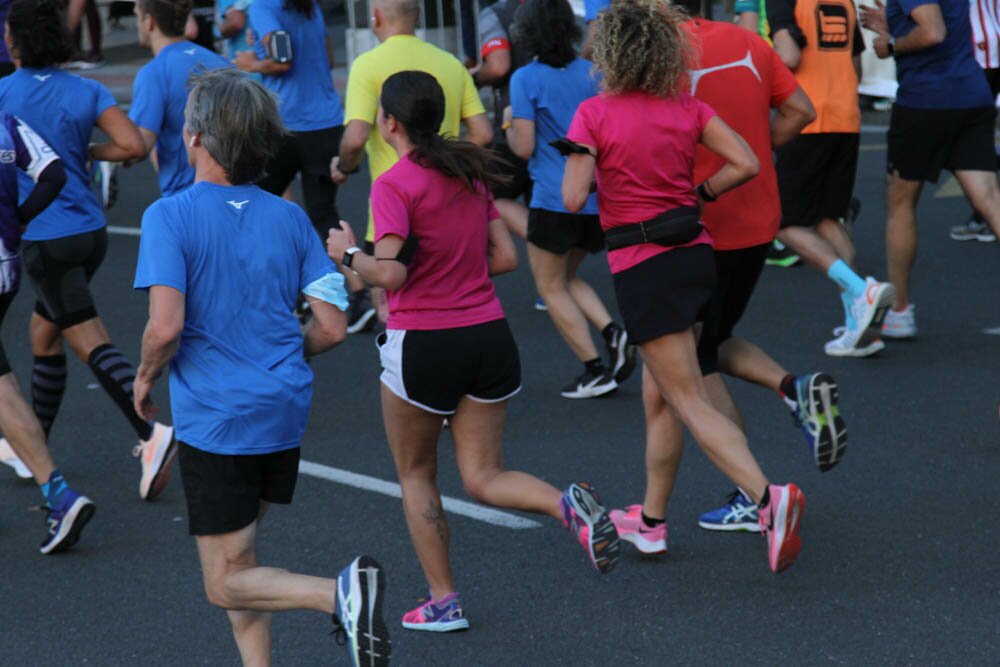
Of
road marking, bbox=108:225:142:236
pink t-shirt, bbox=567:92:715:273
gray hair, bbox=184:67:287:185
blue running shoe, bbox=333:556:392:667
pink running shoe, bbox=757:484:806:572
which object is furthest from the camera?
road marking, bbox=108:225:142:236

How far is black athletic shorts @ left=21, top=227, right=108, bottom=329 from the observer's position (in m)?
6.04

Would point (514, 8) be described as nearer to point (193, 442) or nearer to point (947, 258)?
point (947, 258)

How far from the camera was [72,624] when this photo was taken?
4816 mm

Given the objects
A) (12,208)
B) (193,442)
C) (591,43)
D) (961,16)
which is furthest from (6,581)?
(961,16)

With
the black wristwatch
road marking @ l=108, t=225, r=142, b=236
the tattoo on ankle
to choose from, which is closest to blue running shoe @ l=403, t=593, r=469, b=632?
the tattoo on ankle

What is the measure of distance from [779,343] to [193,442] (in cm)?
483

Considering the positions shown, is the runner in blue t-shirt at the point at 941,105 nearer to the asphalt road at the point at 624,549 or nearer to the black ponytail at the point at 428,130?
the asphalt road at the point at 624,549

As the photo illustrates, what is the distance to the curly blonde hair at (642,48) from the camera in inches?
184

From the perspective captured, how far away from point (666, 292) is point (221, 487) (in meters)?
1.62

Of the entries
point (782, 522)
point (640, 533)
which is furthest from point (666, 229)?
point (640, 533)

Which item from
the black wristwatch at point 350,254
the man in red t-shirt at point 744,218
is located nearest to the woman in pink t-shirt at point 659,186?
the man in red t-shirt at point 744,218

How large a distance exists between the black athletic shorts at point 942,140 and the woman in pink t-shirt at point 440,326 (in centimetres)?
385

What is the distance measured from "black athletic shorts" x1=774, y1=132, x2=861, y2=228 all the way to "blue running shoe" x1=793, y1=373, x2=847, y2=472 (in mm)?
3036

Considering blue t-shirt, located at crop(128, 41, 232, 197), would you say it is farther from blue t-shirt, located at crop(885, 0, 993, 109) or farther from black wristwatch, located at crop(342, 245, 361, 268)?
blue t-shirt, located at crop(885, 0, 993, 109)
